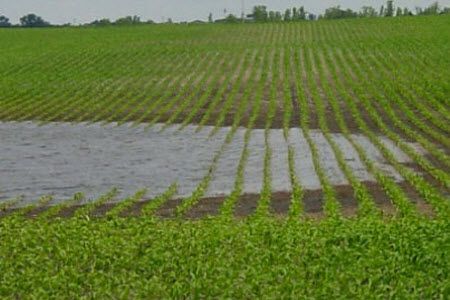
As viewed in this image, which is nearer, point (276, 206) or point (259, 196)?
point (276, 206)

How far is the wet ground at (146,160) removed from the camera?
18406 millimetres

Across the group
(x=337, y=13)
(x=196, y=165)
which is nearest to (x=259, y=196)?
(x=196, y=165)

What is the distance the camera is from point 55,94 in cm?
3853

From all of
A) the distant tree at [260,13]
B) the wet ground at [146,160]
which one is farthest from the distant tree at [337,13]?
the wet ground at [146,160]

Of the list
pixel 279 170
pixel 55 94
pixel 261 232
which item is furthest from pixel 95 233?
pixel 55 94

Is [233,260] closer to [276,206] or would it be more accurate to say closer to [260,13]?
[276,206]

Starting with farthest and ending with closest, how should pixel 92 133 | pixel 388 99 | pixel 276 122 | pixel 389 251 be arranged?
pixel 388 99 → pixel 276 122 → pixel 92 133 → pixel 389 251

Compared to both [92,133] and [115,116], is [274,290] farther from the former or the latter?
[115,116]

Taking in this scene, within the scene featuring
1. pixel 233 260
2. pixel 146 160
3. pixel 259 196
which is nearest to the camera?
pixel 233 260

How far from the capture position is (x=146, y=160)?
858 inches

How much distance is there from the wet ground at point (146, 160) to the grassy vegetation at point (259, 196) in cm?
30

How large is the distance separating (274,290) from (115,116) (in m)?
22.6

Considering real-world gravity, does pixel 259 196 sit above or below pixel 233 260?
below

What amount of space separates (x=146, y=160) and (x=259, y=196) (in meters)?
5.66
